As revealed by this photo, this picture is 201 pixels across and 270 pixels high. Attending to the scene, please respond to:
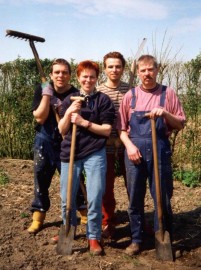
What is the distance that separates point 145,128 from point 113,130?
0.46 m

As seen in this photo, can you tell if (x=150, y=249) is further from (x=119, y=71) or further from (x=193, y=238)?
(x=119, y=71)

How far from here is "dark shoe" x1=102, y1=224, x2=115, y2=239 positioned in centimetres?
443

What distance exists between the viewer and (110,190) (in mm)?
4367

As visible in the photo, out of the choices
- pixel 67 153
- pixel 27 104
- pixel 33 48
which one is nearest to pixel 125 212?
pixel 67 153

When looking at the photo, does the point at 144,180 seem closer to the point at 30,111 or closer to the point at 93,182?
the point at 93,182

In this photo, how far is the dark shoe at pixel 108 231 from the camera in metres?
4.43

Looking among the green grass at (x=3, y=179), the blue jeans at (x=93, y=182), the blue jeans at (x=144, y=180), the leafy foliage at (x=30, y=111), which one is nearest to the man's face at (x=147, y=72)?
A: the blue jeans at (x=144, y=180)

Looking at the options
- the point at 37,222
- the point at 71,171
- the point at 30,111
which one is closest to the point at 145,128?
the point at 71,171

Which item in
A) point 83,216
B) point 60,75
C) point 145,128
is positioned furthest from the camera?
point 83,216

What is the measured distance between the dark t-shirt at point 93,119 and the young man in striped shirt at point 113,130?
0.36 m

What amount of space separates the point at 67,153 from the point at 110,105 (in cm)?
64

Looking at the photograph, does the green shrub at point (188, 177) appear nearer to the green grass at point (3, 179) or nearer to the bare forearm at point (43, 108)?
the green grass at point (3, 179)

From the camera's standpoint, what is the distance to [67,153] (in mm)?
→ 3807

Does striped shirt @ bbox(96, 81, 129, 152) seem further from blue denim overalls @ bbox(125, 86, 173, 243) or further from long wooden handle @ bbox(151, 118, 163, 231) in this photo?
long wooden handle @ bbox(151, 118, 163, 231)
